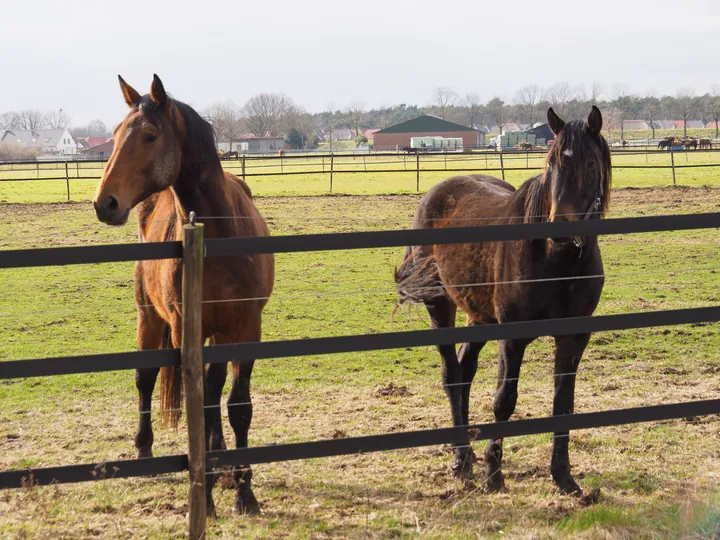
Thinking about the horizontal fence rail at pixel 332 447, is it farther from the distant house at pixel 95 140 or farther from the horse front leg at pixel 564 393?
the distant house at pixel 95 140

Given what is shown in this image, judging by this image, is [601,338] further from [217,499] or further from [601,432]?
[217,499]

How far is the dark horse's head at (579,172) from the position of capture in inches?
168

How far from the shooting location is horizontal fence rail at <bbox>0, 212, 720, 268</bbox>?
3101 millimetres

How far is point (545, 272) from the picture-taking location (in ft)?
14.6

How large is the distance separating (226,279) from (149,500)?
1.32 meters

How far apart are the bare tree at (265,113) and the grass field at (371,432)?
3183 inches

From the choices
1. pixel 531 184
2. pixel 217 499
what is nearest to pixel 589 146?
pixel 531 184

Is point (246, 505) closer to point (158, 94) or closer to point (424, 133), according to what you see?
point (158, 94)

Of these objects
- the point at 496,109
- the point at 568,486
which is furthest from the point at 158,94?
the point at 496,109

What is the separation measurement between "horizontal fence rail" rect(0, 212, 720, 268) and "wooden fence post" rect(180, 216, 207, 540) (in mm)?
76

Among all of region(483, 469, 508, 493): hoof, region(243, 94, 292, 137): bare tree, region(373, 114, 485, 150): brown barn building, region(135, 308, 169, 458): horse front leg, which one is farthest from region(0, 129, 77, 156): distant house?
region(483, 469, 508, 493): hoof

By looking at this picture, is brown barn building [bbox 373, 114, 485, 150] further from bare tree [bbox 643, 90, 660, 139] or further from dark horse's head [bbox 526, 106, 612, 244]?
dark horse's head [bbox 526, 106, 612, 244]

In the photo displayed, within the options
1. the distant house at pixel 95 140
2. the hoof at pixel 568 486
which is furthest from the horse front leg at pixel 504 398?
the distant house at pixel 95 140

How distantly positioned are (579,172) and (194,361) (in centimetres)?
236
